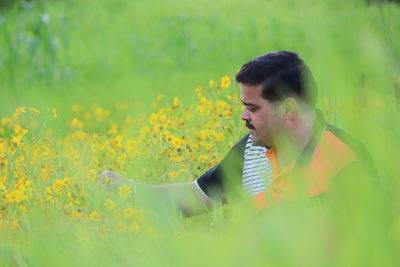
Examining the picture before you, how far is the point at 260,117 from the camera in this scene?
2.69 m

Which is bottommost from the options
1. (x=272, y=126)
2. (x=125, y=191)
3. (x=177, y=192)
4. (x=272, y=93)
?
(x=177, y=192)

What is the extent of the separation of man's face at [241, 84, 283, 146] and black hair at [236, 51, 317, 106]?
0.03 metres

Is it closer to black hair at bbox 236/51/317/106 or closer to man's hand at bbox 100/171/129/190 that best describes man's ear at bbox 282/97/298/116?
black hair at bbox 236/51/317/106

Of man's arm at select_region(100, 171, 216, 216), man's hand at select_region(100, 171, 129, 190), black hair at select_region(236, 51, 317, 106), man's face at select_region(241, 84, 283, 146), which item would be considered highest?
black hair at select_region(236, 51, 317, 106)

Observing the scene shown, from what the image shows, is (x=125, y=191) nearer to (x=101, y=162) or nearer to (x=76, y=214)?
(x=76, y=214)

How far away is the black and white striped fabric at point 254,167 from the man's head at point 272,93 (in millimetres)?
194

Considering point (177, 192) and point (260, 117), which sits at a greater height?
point (260, 117)

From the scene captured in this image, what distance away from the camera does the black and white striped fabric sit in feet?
9.44

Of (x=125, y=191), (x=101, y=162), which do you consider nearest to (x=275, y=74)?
(x=125, y=191)

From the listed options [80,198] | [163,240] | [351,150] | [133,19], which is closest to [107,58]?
[133,19]

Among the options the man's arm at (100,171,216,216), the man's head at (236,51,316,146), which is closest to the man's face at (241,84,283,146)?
the man's head at (236,51,316,146)

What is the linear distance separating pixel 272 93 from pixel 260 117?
0.10 metres

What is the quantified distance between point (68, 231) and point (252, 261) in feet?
3.49

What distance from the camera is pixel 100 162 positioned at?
4.16 m
